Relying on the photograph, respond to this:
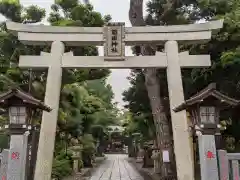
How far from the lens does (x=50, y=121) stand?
32.6 ft

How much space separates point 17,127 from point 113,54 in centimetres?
485

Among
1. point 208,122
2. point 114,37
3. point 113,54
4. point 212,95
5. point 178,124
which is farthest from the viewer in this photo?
point 114,37

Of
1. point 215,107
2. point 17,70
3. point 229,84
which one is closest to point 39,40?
point 17,70

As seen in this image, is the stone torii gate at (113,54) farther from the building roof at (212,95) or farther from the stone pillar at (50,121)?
the building roof at (212,95)

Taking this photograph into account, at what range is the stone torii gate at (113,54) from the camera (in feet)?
33.5

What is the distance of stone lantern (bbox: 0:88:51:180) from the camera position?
6.47 metres

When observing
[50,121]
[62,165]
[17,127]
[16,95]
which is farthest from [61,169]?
[16,95]

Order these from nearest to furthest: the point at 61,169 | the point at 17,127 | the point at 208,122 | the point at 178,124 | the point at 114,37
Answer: the point at 208,122 → the point at 17,127 → the point at 178,124 → the point at 114,37 → the point at 61,169

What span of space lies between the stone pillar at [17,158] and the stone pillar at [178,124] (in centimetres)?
504

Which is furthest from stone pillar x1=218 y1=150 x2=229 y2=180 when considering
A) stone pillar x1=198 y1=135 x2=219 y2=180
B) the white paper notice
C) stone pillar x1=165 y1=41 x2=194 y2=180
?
the white paper notice

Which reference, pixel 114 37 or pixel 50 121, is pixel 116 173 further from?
Answer: pixel 114 37

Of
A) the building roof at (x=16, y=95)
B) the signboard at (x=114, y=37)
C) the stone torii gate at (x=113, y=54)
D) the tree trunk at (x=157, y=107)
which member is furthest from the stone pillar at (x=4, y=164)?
the tree trunk at (x=157, y=107)

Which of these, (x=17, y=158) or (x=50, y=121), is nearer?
(x=17, y=158)

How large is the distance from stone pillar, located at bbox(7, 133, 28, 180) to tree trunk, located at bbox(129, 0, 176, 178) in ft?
20.2
